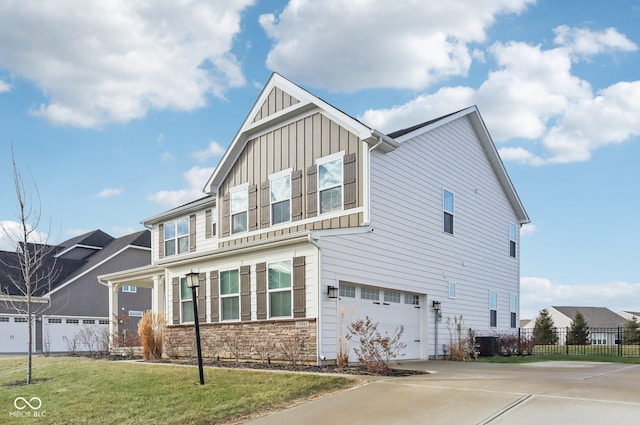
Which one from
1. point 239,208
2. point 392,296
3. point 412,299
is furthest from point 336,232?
point 239,208

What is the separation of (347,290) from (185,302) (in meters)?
5.96

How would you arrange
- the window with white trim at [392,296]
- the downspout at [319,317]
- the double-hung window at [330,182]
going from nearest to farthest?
the downspout at [319,317] → the double-hung window at [330,182] → the window with white trim at [392,296]

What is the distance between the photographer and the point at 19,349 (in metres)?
32.0

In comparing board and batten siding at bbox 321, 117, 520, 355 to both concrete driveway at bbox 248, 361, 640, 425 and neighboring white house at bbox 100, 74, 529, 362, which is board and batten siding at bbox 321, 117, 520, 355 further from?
concrete driveway at bbox 248, 361, 640, 425

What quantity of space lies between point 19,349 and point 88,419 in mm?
24956

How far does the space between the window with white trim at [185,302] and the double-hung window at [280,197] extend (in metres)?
3.38

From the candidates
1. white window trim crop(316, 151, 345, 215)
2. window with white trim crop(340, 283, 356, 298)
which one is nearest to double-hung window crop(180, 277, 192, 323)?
white window trim crop(316, 151, 345, 215)

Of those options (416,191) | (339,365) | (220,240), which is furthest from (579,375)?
(220,240)

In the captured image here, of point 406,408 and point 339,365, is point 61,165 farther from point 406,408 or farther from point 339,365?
point 406,408

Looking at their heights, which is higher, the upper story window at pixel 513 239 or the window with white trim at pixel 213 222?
the window with white trim at pixel 213 222

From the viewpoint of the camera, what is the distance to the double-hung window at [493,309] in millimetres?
21484

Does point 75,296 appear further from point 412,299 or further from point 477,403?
point 477,403

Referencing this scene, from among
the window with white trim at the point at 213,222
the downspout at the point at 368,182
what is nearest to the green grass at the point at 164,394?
the downspout at the point at 368,182

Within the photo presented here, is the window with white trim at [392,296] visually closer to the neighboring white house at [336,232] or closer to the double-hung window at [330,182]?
the neighboring white house at [336,232]
